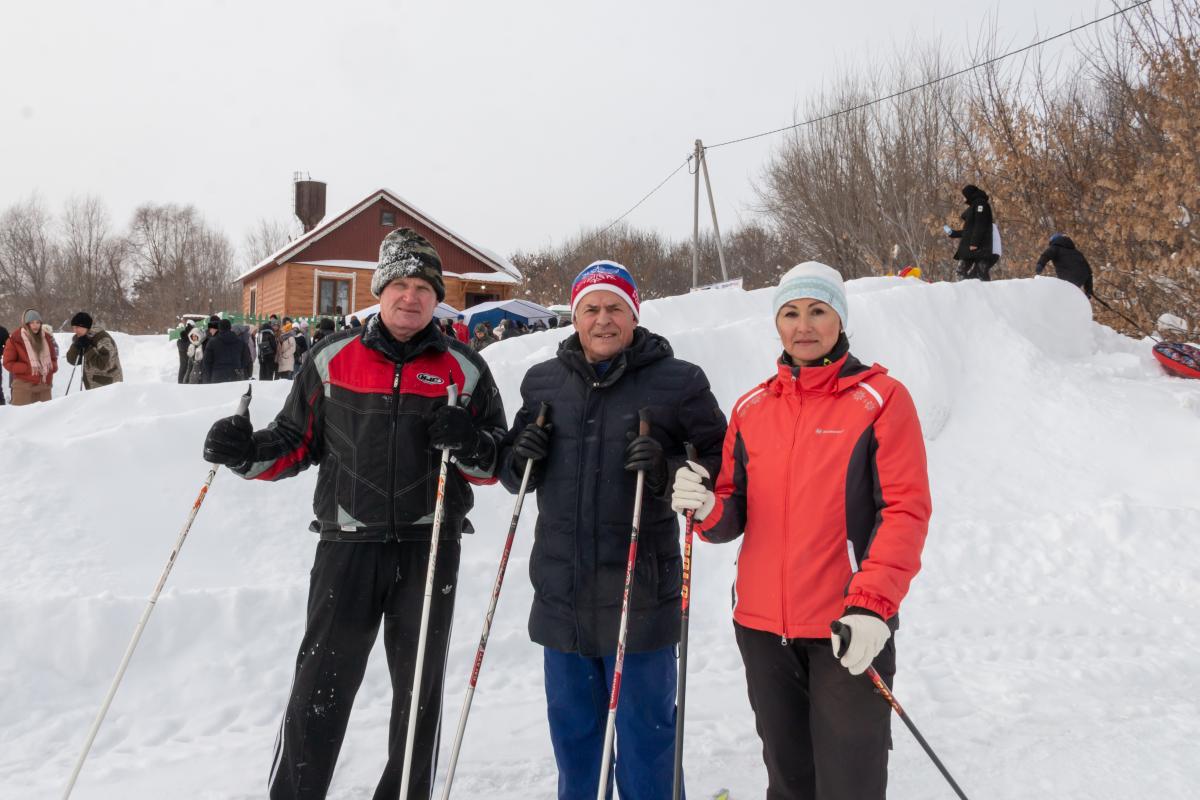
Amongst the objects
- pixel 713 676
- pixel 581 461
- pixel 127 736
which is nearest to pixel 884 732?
pixel 581 461

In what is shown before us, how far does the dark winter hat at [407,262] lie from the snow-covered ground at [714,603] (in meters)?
1.97

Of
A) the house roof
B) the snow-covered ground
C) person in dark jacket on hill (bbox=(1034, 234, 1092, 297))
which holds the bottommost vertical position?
the snow-covered ground

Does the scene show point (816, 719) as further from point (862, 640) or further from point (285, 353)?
point (285, 353)

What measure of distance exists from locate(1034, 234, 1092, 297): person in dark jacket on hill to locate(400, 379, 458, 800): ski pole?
1031 cm

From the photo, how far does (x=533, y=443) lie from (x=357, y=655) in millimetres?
946

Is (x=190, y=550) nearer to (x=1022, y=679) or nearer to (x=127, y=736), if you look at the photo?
(x=127, y=736)

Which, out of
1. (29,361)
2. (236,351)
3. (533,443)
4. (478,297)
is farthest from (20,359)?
(478,297)

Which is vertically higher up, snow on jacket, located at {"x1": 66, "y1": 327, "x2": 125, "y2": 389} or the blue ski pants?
snow on jacket, located at {"x1": 66, "y1": 327, "x2": 125, "y2": 389}

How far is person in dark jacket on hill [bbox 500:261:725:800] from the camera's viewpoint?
2430 mm

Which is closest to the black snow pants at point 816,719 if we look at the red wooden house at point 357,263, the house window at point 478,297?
the red wooden house at point 357,263

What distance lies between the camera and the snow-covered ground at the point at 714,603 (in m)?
3.30

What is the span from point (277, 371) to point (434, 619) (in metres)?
15.2

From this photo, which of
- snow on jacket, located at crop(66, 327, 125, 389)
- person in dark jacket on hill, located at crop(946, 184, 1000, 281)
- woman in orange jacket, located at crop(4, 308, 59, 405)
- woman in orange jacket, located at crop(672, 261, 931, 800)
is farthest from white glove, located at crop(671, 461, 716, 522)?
person in dark jacket on hill, located at crop(946, 184, 1000, 281)

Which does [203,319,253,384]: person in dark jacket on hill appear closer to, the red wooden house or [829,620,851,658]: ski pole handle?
[829,620,851,658]: ski pole handle
